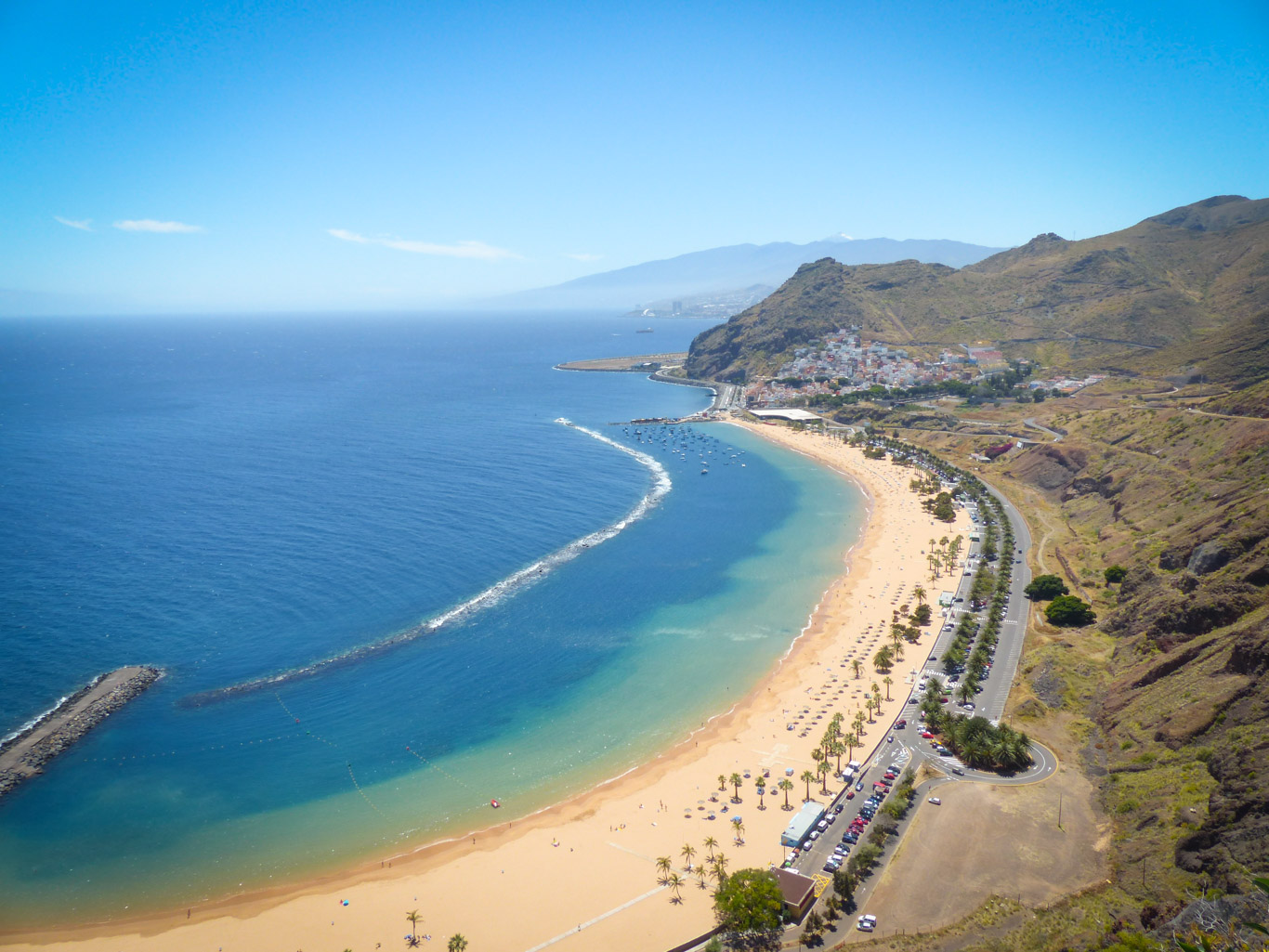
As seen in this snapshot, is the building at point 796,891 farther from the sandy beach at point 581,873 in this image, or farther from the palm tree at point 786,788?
the palm tree at point 786,788

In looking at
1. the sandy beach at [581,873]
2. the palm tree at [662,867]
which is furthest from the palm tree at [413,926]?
the palm tree at [662,867]

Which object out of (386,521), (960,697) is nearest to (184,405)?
(386,521)

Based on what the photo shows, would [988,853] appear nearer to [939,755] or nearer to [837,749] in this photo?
[939,755]

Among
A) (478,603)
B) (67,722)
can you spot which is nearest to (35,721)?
(67,722)

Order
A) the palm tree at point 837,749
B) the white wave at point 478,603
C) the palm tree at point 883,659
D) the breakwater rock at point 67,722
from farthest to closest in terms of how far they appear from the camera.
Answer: the palm tree at point 883,659
the white wave at point 478,603
the palm tree at point 837,749
the breakwater rock at point 67,722

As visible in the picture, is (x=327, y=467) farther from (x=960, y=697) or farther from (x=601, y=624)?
(x=960, y=697)

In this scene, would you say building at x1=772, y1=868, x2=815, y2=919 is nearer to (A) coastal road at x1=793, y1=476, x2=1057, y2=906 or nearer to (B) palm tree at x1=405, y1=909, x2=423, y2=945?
(A) coastal road at x1=793, y1=476, x2=1057, y2=906
